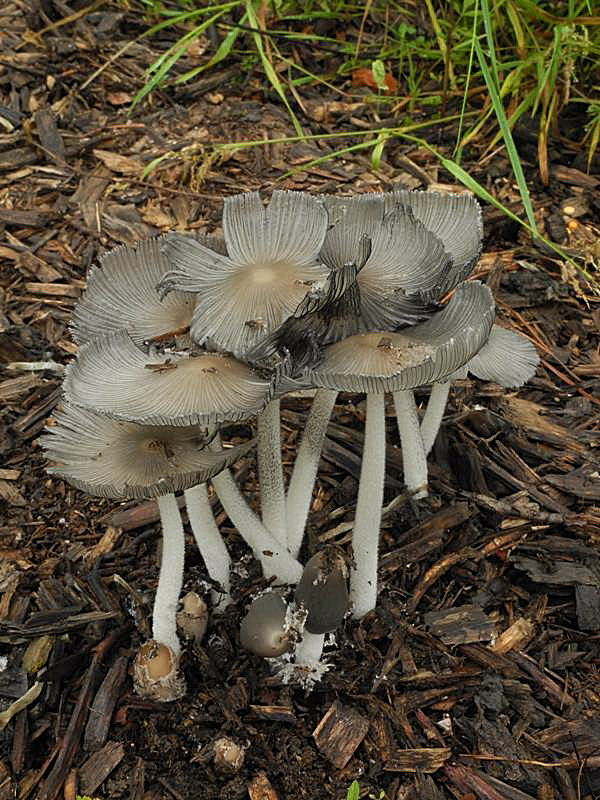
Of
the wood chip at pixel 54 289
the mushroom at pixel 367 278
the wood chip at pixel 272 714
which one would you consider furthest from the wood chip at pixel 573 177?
the wood chip at pixel 272 714

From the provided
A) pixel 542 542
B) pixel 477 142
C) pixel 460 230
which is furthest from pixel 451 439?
pixel 477 142

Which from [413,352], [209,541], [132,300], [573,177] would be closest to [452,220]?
[413,352]

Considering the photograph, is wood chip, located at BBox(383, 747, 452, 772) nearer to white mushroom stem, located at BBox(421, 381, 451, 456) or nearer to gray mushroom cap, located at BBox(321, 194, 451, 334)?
white mushroom stem, located at BBox(421, 381, 451, 456)

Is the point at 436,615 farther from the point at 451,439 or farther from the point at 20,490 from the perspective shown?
the point at 20,490

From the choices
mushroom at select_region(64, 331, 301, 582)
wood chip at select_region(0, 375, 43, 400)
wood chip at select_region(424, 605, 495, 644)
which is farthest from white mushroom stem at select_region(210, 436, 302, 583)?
wood chip at select_region(0, 375, 43, 400)

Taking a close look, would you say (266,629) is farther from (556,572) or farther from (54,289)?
(54,289)

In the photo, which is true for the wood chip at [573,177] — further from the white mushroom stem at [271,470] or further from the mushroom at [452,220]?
the white mushroom stem at [271,470]

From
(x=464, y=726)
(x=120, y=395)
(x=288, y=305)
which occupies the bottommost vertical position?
(x=464, y=726)
